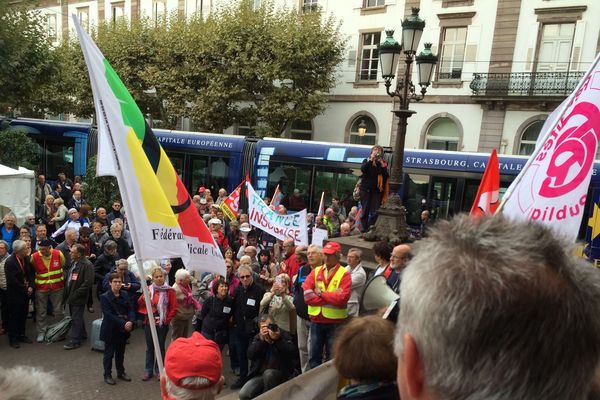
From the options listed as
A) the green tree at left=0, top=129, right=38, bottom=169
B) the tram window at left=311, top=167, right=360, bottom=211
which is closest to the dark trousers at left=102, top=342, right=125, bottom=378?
the tram window at left=311, top=167, right=360, bottom=211

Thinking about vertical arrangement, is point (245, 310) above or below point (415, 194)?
below

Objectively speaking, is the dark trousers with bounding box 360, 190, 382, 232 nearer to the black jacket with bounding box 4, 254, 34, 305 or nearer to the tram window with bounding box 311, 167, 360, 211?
the tram window with bounding box 311, 167, 360, 211

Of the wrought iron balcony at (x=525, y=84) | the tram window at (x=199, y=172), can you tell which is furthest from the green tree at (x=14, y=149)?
the wrought iron balcony at (x=525, y=84)

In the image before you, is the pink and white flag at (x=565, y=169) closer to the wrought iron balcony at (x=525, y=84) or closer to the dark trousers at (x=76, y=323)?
the dark trousers at (x=76, y=323)

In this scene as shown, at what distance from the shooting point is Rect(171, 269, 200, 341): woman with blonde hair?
5855mm

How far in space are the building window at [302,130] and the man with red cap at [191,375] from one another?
79.5 ft

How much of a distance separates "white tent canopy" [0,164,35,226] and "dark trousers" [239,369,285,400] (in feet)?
23.3

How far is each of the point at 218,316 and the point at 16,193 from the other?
5897mm

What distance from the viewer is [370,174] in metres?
8.18

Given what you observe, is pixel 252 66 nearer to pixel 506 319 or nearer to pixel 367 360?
pixel 367 360

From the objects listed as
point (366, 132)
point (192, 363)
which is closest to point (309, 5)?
point (366, 132)

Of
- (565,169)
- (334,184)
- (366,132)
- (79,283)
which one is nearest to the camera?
(565,169)

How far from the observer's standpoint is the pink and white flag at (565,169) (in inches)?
117

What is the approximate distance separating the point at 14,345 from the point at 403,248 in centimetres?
575
